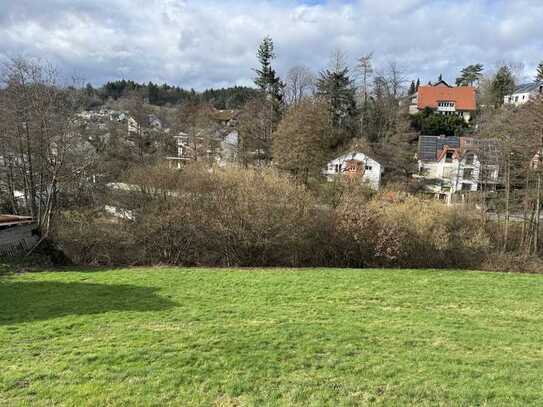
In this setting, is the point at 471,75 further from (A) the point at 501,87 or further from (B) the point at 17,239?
(B) the point at 17,239

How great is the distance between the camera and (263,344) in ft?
24.3

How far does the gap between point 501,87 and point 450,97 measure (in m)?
7.35

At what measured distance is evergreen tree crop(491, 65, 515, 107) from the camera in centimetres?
5862

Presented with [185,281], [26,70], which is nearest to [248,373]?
[185,281]

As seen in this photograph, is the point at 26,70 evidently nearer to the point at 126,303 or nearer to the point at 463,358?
the point at 126,303

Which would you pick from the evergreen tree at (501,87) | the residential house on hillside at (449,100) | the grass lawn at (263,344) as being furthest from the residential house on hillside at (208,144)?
the evergreen tree at (501,87)

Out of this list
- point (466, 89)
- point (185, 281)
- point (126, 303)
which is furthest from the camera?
point (466, 89)

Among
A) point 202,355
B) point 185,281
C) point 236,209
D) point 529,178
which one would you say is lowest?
point 185,281

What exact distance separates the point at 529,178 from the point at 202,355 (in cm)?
2254

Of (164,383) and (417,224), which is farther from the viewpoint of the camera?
(417,224)

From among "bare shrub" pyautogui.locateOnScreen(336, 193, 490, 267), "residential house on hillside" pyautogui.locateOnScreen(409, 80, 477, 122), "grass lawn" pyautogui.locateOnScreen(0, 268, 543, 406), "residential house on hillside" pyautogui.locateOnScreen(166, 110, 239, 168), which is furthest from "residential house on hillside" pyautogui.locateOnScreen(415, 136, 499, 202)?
"grass lawn" pyautogui.locateOnScreen(0, 268, 543, 406)

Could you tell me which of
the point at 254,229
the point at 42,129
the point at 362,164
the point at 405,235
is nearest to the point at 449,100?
the point at 362,164

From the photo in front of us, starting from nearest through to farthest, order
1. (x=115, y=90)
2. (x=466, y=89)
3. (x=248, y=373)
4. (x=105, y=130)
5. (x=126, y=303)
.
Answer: (x=248, y=373)
(x=126, y=303)
(x=105, y=130)
(x=466, y=89)
(x=115, y=90)

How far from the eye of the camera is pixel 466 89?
6394 centimetres
